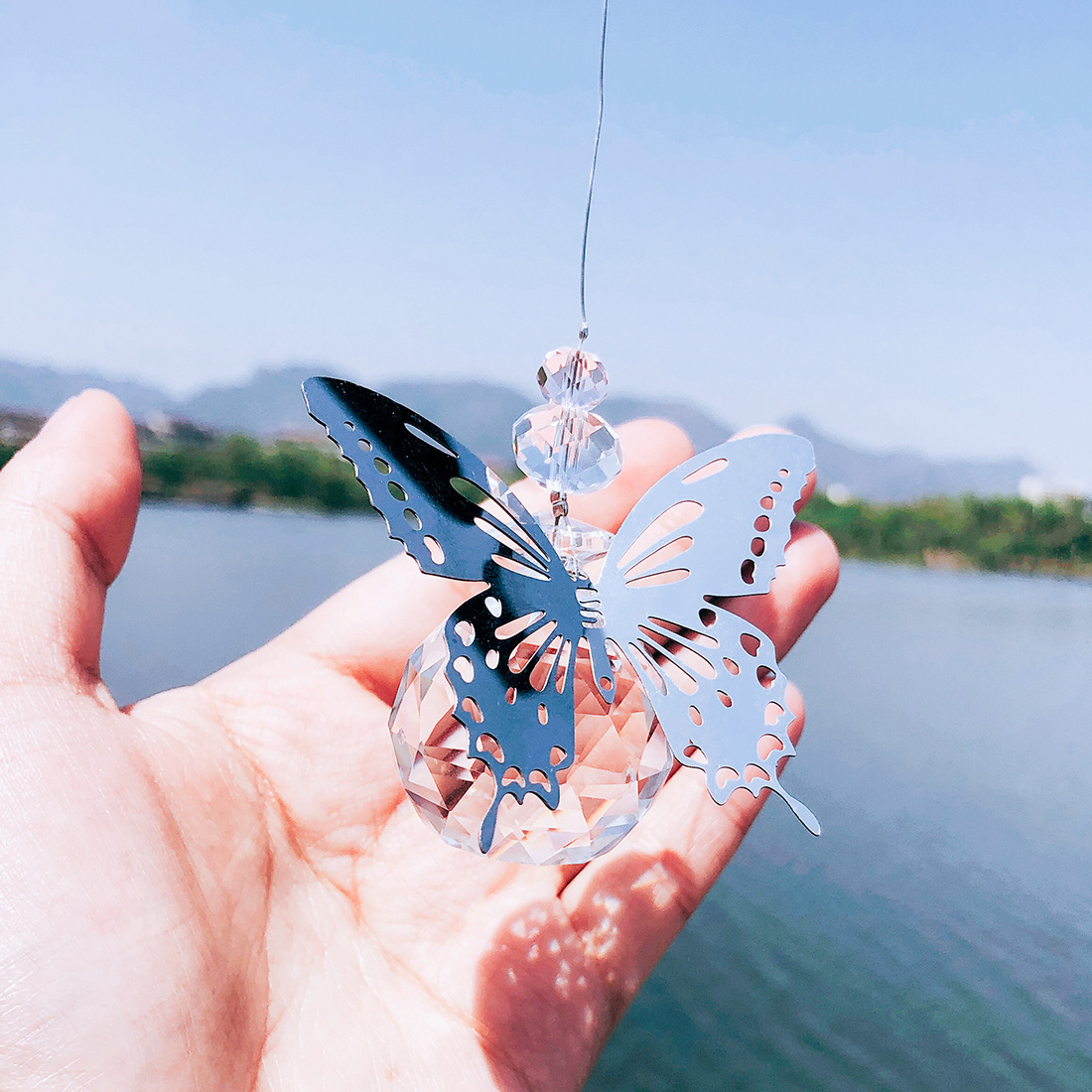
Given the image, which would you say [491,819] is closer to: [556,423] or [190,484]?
[556,423]

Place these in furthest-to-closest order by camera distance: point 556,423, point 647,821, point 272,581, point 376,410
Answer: point 272,581 < point 647,821 < point 556,423 < point 376,410

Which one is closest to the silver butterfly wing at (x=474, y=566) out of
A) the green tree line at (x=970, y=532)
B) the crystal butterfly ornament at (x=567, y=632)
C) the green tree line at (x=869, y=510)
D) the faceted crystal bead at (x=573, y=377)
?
the crystal butterfly ornament at (x=567, y=632)

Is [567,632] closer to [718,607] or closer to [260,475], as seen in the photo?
[718,607]

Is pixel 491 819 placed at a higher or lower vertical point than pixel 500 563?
lower

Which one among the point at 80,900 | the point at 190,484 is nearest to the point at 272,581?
the point at 190,484

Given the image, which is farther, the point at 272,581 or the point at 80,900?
the point at 272,581

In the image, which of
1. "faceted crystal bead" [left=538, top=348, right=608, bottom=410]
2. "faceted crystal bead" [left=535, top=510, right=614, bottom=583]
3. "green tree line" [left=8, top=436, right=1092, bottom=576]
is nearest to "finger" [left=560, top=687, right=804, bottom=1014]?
"faceted crystal bead" [left=535, top=510, right=614, bottom=583]

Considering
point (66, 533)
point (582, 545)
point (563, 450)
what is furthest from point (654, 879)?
point (66, 533)
